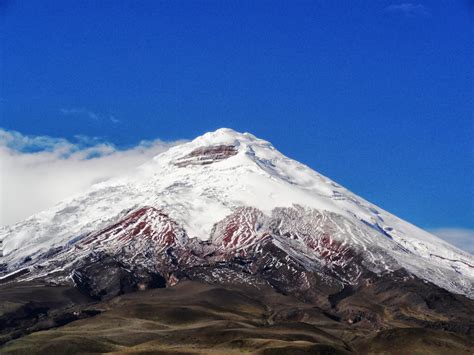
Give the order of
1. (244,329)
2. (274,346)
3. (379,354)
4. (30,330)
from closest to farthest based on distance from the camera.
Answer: (274,346), (379,354), (244,329), (30,330)

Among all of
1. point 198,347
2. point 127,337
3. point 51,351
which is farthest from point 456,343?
point 51,351

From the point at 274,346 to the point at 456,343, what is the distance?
165ft

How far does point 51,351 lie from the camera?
511 ft

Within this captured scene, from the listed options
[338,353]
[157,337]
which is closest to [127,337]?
[157,337]

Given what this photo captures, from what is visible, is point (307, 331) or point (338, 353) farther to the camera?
point (307, 331)

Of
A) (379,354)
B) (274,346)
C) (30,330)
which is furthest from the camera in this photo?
(30,330)

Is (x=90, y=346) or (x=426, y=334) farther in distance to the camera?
(x=426, y=334)

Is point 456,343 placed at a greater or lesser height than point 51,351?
greater

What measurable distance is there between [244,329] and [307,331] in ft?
53.4

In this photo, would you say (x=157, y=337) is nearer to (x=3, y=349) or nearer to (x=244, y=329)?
(x=244, y=329)

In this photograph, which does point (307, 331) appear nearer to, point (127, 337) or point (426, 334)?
point (426, 334)

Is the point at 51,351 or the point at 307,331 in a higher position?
the point at 307,331

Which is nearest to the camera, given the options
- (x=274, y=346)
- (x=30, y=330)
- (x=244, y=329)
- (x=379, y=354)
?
(x=274, y=346)

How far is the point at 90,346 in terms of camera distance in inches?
6289
